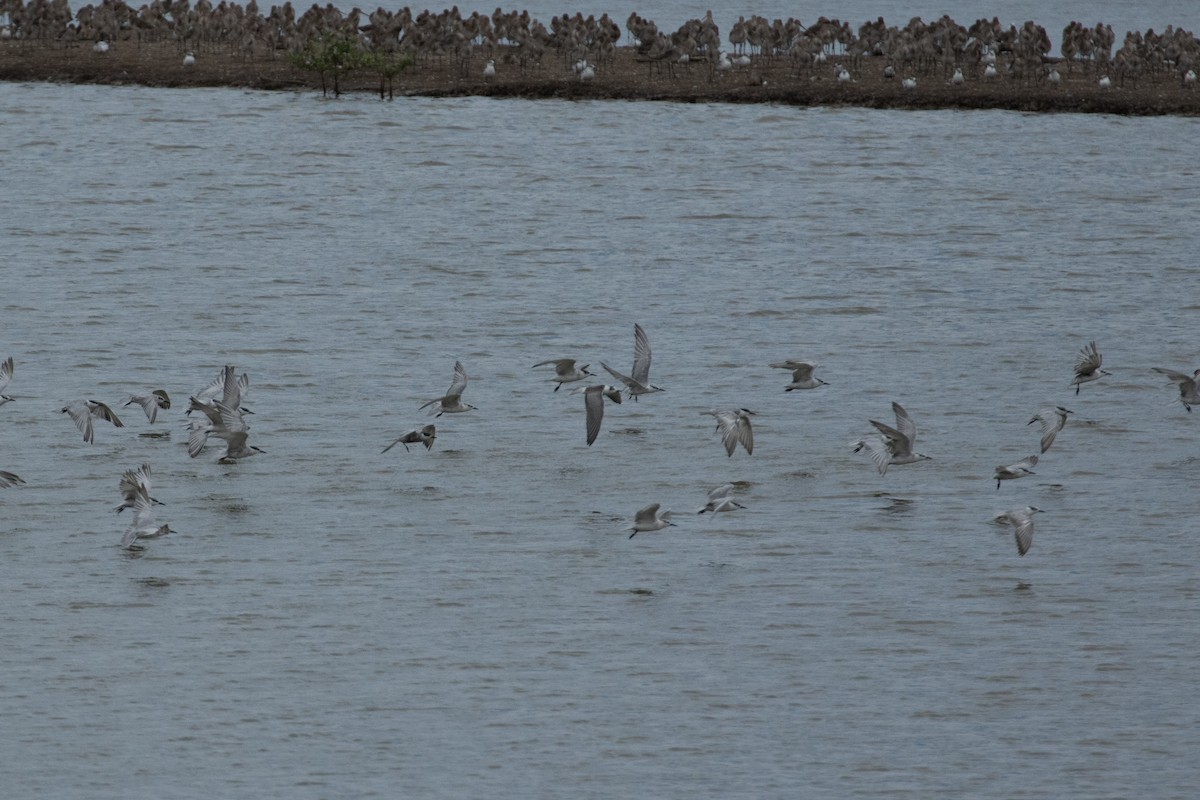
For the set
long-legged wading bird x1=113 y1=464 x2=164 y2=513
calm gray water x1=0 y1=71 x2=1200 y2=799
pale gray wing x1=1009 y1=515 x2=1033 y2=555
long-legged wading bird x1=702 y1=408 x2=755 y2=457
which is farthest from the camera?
long-legged wading bird x1=702 y1=408 x2=755 y2=457

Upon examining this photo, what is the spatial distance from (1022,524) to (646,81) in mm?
33796

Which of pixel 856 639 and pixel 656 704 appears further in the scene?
pixel 856 639

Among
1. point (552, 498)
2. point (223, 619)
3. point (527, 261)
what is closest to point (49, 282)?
point (527, 261)

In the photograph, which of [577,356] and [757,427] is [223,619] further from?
[577,356]

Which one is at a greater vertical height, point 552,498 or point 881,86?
point 881,86

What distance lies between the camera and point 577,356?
80.5 feet

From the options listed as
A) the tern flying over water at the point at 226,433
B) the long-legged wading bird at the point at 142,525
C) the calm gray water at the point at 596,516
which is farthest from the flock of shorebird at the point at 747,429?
the long-legged wading bird at the point at 142,525

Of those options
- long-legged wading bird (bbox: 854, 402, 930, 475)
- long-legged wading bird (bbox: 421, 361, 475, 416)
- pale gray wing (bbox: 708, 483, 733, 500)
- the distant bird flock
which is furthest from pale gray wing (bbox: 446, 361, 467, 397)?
the distant bird flock

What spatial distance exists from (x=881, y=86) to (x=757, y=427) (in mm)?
28333

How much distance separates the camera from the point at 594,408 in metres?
19.4

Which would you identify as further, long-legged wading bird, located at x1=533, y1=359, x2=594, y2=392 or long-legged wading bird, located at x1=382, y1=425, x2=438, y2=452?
long-legged wading bird, located at x1=533, y1=359, x2=594, y2=392

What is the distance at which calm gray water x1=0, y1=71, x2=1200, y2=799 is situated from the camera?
43.0 feet

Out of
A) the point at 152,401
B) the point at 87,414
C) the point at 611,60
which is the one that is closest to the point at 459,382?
the point at 152,401

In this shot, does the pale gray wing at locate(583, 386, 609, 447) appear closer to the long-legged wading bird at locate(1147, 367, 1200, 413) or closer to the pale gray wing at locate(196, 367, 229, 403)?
the pale gray wing at locate(196, 367, 229, 403)
